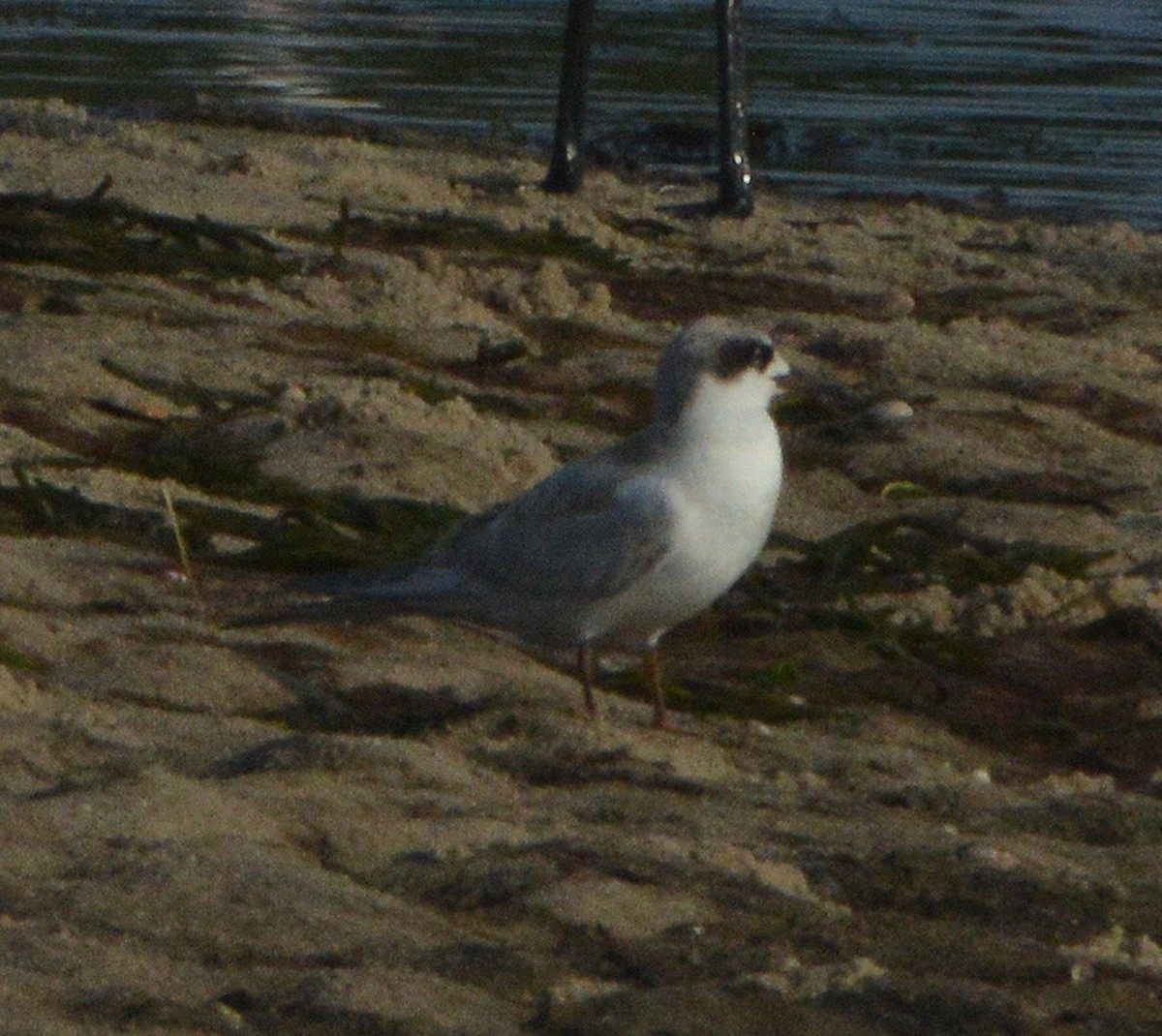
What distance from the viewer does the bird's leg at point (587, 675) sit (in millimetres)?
3865

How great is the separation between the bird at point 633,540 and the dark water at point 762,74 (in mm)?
6032

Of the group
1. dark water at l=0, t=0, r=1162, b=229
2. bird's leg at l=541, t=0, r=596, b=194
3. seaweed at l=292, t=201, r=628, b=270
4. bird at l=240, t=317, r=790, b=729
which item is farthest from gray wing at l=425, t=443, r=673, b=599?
dark water at l=0, t=0, r=1162, b=229

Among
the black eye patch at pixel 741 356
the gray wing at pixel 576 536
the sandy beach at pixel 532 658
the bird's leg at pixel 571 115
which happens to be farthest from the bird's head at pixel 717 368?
the bird's leg at pixel 571 115

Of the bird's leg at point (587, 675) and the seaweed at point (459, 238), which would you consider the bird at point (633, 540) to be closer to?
the bird's leg at point (587, 675)

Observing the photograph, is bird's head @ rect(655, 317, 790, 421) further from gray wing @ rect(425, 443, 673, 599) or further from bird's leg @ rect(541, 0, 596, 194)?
bird's leg @ rect(541, 0, 596, 194)

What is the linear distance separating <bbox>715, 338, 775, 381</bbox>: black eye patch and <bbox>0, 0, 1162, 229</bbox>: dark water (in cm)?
593

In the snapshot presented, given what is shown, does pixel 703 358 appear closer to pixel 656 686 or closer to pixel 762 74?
pixel 656 686

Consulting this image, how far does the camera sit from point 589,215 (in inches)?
328

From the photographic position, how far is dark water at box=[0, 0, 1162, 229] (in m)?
11.1

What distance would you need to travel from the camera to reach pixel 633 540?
384 centimetres

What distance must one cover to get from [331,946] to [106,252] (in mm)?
3986

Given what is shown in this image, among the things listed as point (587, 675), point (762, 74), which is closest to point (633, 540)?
point (587, 675)

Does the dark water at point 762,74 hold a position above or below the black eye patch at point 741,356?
above

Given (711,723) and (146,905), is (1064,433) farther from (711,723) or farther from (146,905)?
(146,905)
